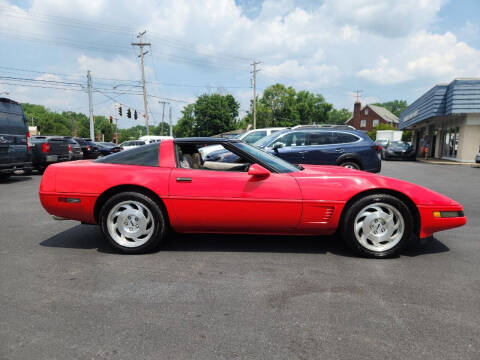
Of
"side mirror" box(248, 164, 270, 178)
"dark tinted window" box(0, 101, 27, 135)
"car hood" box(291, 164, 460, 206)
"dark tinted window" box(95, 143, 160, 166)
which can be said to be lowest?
"car hood" box(291, 164, 460, 206)

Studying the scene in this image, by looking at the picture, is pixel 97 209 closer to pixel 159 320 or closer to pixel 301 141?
pixel 159 320

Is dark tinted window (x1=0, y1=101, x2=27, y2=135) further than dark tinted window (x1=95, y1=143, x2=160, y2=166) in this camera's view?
Yes

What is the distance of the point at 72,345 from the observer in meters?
2.07

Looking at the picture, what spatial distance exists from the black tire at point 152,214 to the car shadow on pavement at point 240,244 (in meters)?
0.20

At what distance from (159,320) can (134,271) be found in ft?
3.26

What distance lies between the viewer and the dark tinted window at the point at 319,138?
8719 mm

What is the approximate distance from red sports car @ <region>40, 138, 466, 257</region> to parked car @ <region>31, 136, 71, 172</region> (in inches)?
A: 385

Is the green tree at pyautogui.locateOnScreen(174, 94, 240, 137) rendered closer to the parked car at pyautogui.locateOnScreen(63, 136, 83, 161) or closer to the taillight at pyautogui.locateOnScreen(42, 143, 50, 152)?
the parked car at pyautogui.locateOnScreen(63, 136, 83, 161)

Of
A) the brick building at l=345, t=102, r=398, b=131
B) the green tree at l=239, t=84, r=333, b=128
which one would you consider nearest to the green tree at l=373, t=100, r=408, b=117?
the brick building at l=345, t=102, r=398, b=131

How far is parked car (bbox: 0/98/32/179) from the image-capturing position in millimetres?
9203

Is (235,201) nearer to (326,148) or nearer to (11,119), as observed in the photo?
(326,148)

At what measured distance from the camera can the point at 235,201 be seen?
3.58 m

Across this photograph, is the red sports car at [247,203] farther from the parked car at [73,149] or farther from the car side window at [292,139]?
the parked car at [73,149]

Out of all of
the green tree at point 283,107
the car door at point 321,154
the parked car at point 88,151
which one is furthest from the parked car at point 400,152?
the green tree at point 283,107
